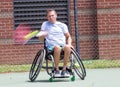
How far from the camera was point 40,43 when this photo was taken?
601 inches

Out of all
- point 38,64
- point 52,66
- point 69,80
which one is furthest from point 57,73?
point 38,64

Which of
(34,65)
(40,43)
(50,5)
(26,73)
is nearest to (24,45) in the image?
(40,43)

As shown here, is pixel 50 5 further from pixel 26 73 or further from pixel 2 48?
pixel 26 73

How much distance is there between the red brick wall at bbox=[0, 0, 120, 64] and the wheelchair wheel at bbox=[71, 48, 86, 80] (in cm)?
408

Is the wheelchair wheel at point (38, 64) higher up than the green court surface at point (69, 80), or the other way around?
the wheelchair wheel at point (38, 64)

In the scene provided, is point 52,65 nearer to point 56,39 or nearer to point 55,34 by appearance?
point 56,39

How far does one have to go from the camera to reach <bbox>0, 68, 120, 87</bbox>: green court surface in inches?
405

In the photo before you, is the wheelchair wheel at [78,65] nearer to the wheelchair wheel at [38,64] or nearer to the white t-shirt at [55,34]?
the white t-shirt at [55,34]

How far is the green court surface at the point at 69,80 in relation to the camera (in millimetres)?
10289

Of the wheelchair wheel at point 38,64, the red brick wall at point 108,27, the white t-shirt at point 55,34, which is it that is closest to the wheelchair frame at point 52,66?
the wheelchair wheel at point 38,64

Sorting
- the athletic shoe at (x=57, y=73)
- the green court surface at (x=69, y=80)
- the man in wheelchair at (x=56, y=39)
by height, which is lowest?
the green court surface at (x=69, y=80)

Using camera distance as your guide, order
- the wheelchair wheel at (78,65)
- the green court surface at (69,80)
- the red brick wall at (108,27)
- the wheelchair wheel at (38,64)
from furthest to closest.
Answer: the red brick wall at (108,27) → the wheelchair wheel at (78,65) → the wheelchair wheel at (38,64) → the green court surface at (69,80)

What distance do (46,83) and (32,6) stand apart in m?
5.11

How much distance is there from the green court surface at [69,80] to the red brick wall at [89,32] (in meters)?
2.33
